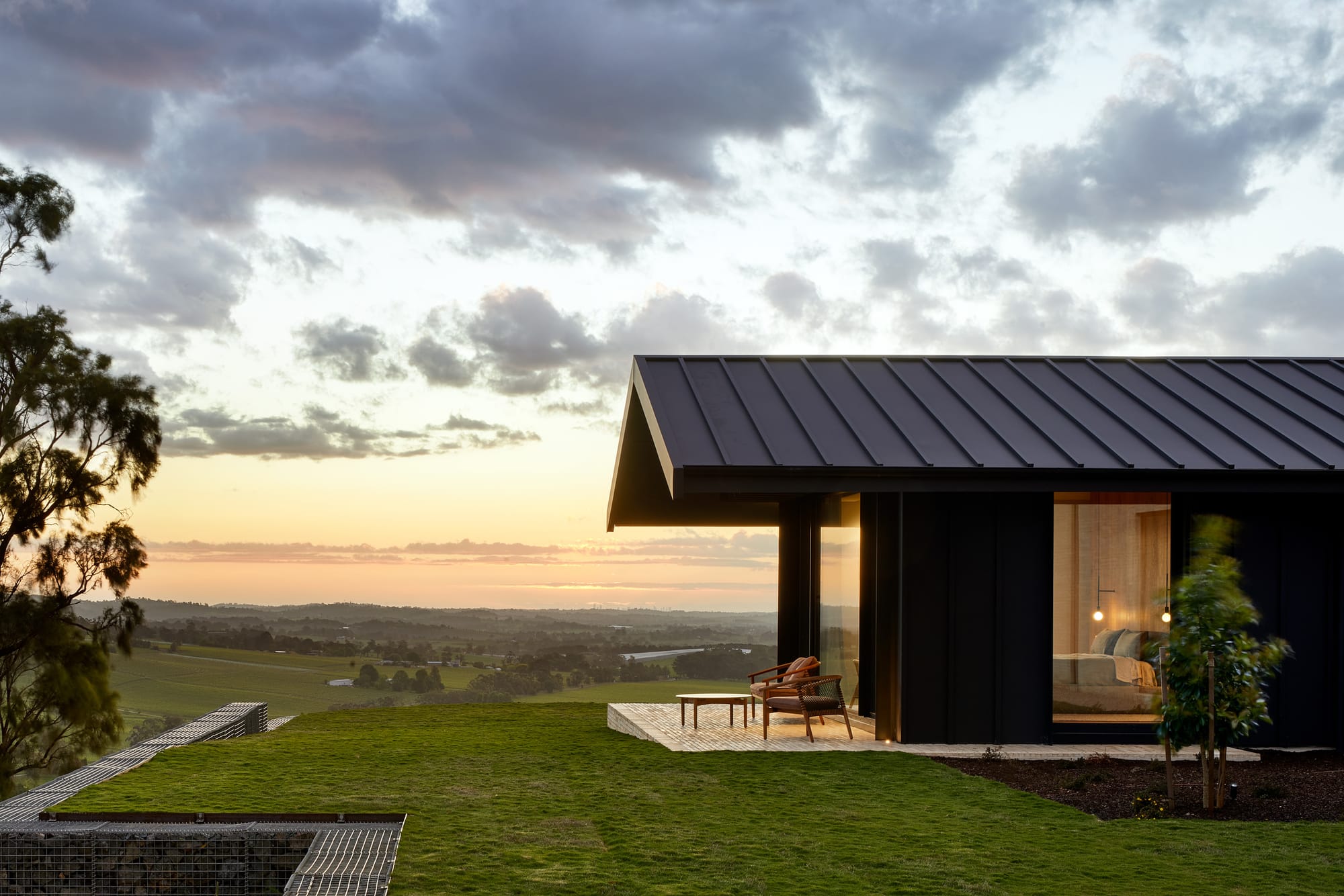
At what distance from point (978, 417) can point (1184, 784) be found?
4336 mm

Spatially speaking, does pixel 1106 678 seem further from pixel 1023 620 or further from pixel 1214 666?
pixel 1214 666

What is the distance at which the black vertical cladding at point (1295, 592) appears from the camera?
1144 cm

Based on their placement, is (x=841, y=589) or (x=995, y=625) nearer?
(x=995, y=625)

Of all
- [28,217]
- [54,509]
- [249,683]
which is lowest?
[249,683]

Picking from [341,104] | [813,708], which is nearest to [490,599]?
[341,104]

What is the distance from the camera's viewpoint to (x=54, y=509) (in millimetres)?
25469

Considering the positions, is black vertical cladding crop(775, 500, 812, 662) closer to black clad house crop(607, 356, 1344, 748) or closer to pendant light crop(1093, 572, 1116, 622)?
black clad house crop(607, 356, 1344, 748)

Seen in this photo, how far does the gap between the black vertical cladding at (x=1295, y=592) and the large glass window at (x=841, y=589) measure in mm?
3393

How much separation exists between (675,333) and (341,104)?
20.7 ft

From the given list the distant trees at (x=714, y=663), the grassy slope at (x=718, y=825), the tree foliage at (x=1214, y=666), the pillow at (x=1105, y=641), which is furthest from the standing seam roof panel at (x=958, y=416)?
the distant trees at (x=714, y=663)

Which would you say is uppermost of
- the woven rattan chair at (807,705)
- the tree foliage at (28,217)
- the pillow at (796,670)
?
the tree foliage at (28,217)

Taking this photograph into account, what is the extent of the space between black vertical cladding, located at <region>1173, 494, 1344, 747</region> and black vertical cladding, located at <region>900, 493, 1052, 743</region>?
1883mm

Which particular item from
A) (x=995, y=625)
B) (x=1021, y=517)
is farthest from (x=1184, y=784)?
(x=1021, y=517)

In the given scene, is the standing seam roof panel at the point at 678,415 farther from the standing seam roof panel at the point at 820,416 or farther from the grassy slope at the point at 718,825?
the grassy slope at the point at 718,825
